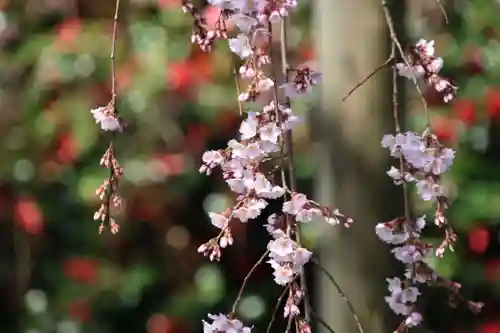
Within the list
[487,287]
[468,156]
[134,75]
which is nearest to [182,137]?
[134,75]

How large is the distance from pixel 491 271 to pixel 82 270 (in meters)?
1.15

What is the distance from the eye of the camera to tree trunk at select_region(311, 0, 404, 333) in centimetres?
105

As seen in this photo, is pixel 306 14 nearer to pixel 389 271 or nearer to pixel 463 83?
pixel 463 83

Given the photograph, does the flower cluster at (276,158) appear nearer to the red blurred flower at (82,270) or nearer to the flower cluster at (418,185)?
the flower cluster at (418,185)

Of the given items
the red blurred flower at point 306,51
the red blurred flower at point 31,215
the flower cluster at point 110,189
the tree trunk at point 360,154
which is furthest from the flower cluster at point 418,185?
the red blurred flower at point 31,215

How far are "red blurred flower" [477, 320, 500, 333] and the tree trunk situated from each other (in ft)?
3.85

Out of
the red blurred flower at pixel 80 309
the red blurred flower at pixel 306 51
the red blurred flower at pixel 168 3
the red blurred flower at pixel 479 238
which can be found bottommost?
the red blurred flower at pixel 80 309

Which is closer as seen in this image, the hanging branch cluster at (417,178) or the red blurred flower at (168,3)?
the hanging branch cluster at (417,178)

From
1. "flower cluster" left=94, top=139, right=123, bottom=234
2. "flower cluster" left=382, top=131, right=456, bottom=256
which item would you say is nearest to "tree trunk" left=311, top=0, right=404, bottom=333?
"flower cluster" left=382, top=131, right=456, bottom=256

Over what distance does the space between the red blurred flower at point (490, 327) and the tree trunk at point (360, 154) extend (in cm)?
117

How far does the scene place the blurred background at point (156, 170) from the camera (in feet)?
6.56

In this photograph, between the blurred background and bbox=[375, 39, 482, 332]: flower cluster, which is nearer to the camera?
bbox=[375, 39, 482, 332]: flower cluster

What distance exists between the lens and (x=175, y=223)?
2053mm

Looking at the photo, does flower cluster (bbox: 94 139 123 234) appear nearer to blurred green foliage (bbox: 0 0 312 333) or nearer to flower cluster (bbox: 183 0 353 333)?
flower cluster (bbox: 183 0 353 333)
